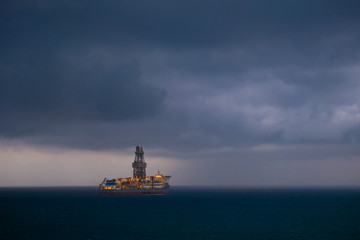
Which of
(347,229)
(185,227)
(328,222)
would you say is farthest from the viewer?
(328,222)

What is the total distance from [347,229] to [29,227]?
69628 mm

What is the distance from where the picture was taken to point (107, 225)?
79.6 metres

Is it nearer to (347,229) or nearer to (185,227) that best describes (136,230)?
(185,227)

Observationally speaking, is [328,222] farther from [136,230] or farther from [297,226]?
[136,230]

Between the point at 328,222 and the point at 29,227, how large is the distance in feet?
235

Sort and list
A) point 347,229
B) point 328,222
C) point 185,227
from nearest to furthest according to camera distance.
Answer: point 347,229 → point 185,227 → point 328,222

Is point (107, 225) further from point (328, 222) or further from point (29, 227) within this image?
point (328, 222)

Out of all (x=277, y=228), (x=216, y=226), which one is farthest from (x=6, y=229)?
(x=277, y=228)

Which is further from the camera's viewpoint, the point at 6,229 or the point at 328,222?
the point at 328,222

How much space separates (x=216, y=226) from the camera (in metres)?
79.1

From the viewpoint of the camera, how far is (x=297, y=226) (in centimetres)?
7938

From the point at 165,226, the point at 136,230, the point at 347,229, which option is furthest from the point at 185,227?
the point at 347,229

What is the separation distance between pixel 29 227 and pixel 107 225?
17119mm

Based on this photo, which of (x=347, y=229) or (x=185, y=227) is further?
(x=185, y=227)
